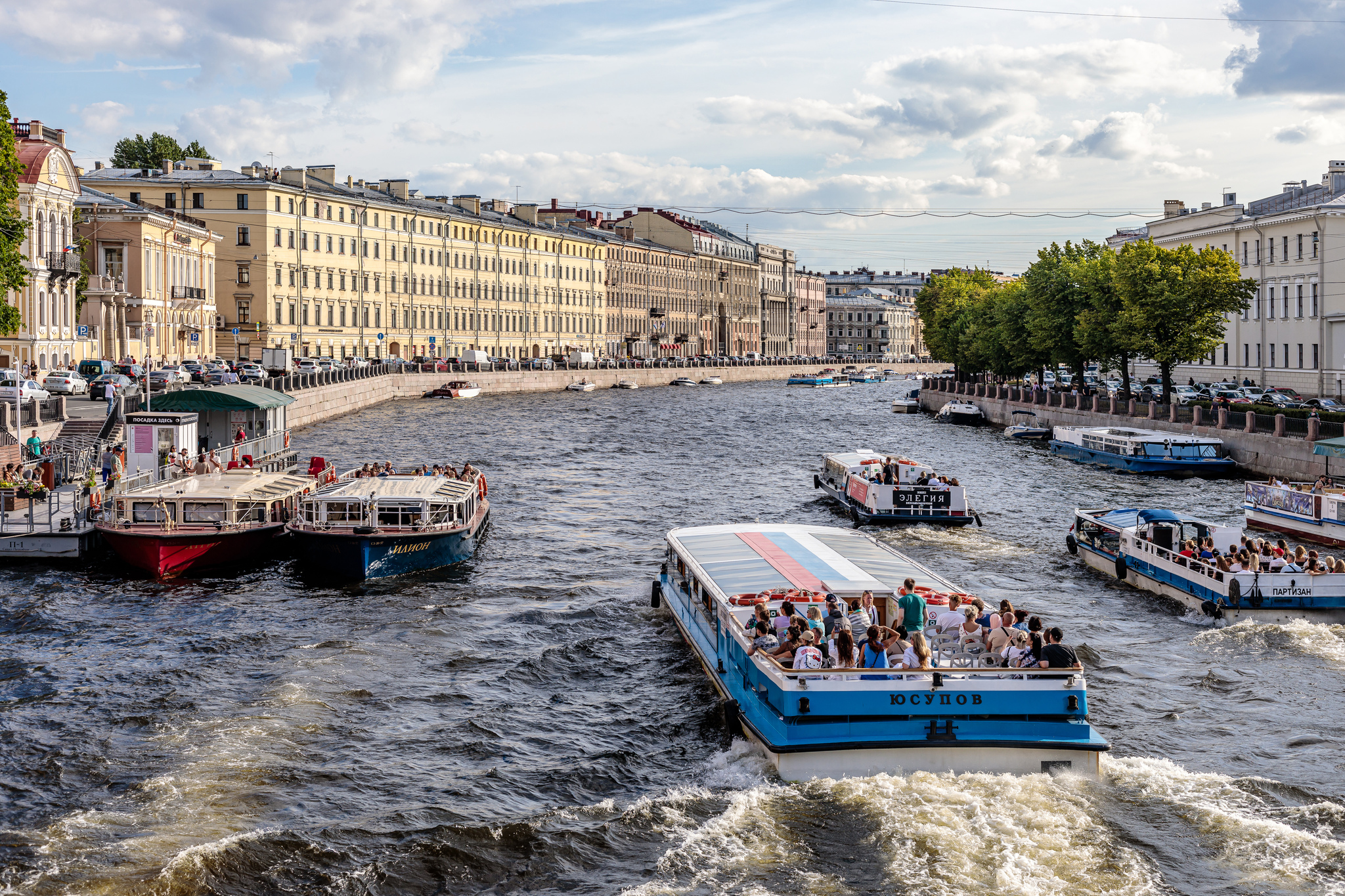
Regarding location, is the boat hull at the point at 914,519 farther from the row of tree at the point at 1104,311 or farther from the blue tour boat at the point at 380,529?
the row of tree at the point at 1104,311

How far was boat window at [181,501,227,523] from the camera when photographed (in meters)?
28.1

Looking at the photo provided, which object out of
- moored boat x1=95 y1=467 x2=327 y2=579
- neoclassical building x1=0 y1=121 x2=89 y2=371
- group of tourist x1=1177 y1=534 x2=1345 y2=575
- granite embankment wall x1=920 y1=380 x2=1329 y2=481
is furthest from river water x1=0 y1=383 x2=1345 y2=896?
neoclassical building x1=0 y1=121 x2=89 y2=371

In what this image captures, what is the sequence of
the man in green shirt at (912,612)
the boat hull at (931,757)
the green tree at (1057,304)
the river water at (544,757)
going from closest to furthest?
the river water at (544,757) → the boat hull at (931,757) → the man in green shirt at (912,612) → the green tree at (1057,304)

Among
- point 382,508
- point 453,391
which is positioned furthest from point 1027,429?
point 382,508

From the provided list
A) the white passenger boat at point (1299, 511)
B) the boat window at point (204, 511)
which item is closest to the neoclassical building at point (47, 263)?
the boat window at point (204, 511)

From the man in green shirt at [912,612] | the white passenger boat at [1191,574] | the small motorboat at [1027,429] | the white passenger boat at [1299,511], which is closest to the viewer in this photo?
the man in green shirt at [912,612]

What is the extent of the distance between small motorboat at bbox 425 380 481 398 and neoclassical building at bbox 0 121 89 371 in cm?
2937

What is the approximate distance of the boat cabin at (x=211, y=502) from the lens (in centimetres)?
2750

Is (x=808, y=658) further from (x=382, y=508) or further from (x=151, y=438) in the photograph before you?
(x=151, y=438)

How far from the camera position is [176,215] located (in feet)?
301

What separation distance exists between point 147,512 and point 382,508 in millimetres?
4495

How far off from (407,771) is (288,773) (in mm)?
1323

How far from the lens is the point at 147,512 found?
2753cm

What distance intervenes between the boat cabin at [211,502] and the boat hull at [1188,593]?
17044 millimetres
